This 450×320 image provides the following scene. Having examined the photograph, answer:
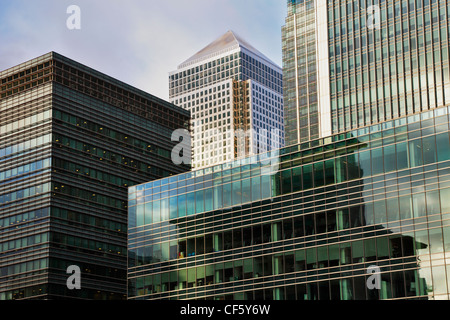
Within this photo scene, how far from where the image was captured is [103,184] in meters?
134

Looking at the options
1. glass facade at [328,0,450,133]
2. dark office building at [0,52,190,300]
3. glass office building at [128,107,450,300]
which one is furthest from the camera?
dark office building at [0,52,190,300]

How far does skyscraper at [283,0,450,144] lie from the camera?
106250mm

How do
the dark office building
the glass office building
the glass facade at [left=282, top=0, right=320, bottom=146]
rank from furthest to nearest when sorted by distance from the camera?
the dark office building, the glass facade at [left=282, top=0, right=320, bottom=146], the glass office building

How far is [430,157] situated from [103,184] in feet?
256

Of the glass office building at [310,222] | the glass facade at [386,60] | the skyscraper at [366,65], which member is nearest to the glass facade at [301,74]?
the skyscraper at [366,65]

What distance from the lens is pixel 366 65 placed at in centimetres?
11306

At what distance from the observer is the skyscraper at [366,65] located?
106250mm

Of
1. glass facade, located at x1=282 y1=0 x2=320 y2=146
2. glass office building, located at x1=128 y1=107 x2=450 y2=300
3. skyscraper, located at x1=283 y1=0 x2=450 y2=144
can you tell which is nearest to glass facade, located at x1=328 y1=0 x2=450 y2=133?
skyscraper, located at x1=283 y1=0 x2=450 y2=144

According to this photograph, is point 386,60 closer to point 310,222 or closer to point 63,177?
point 310,222

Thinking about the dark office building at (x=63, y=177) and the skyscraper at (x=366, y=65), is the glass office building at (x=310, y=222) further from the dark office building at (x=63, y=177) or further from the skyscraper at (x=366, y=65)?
the dark office building at (x=63, y=177)

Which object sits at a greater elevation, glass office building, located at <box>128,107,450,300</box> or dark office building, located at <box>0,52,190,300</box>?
dark office building, located at <box>0,52,190,300</box>

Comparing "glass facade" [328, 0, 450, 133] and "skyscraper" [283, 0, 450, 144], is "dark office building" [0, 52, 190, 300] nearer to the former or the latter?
"skyscraper" [283, 0, 450, 144]

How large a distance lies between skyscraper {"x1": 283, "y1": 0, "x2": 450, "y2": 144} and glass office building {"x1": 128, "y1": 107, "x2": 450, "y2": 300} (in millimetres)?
35807
